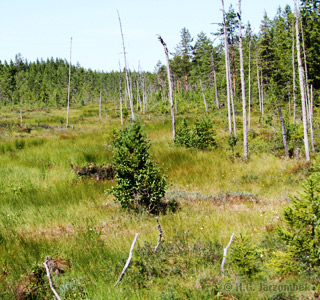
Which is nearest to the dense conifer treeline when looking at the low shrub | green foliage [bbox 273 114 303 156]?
green foliage [bbox 273 114 303 156]

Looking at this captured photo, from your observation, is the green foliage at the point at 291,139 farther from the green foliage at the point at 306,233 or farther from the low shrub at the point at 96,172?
the green foliage at the point at 306,233

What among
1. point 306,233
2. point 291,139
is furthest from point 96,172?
point 291,139

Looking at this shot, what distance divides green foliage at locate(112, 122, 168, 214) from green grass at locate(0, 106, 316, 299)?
47 cm

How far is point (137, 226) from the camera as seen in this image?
606 centimetres

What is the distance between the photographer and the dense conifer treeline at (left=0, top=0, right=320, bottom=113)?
106 ft

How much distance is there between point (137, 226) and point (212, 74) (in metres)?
54.1

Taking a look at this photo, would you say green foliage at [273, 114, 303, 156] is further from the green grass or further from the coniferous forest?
the green grass

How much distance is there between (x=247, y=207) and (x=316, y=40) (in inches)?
1315

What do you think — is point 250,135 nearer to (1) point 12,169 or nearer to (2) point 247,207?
A: (2) point 247,207

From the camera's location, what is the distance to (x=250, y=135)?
2345 cm

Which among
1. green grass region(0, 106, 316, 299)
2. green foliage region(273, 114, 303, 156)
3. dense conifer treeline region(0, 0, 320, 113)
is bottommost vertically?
green grass region(0, 106, 316, 299)

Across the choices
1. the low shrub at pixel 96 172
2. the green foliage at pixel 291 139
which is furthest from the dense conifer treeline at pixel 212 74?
the low shrub at pixel 96 172

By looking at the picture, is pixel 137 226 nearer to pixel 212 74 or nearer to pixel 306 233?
pixel 306 233

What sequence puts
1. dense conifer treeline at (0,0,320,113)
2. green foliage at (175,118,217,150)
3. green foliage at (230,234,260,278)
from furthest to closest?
dense conifer treeline at (0,0,320,113) → green foliage at (175,118,217,150) → green foliage at (230,234,260,278)
